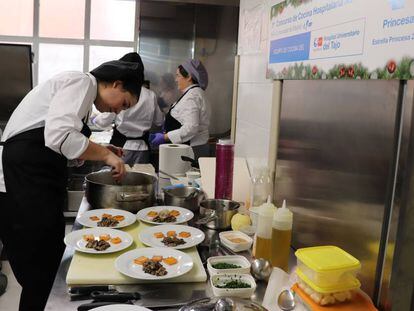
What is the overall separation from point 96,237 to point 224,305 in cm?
59

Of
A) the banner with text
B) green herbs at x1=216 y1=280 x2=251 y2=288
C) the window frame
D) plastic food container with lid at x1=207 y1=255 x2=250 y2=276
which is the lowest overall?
green herbs at x1=216 y1=280 x2=251 y2=288

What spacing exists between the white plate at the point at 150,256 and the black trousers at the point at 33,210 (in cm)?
64

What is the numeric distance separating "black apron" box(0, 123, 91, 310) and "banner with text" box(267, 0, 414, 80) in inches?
37.7

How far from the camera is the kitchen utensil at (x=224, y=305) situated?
89 centimetres

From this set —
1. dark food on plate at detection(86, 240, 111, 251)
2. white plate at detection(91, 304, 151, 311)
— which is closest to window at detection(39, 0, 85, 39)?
dark food on plate at detection(86, 240, 111, 251)

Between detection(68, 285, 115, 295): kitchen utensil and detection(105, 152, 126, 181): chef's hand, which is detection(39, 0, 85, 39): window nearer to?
detection(105, 152, 126, 181): chef's hand

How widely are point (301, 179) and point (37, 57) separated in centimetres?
376

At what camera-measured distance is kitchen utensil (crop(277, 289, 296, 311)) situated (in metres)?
0.98

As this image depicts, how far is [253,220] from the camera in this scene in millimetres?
1432

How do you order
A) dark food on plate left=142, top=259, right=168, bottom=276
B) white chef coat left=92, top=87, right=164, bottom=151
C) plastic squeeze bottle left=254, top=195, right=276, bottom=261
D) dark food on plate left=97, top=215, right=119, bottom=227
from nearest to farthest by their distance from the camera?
1. dark food on plate left=142, top=259, right=168, bottom=276
2. plastic squeeze bottle left=254, top=195, right=276, bottom=261
3. dark food on plate left=97, top=215, right=119, bottom=227
4. white chef coat left=92, top=87, right=164, bottom=151

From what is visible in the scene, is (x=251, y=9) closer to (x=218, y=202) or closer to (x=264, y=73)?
(x=264, y=73)

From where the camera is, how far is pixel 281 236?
1.17 meters

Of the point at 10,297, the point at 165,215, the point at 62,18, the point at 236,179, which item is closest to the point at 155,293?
the point at 165,215

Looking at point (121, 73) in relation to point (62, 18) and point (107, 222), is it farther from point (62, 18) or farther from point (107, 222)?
point (62, 18)
